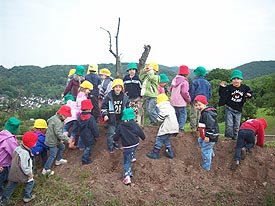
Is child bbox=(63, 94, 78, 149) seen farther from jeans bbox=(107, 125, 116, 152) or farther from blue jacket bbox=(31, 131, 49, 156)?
jeans bbox=(107, 125, 116, 152)

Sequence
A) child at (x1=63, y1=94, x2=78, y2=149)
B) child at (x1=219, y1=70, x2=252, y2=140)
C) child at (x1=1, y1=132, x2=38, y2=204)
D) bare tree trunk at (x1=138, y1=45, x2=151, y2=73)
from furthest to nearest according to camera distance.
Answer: bare tree trunk at (x1=138, y1=45, x2=151, y2=73), child at (x1=63, y1=94, x2=78, y2=149), child at (x1=219, y1=70, x2=252, y2=140), child at (x1=1, y1=132, x2=38, y2=204)

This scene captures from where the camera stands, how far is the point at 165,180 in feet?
19.0

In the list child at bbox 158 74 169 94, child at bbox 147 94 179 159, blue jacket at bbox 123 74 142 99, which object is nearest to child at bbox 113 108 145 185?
child at bbox 147 94 179 159

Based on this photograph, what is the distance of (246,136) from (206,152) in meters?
0.96

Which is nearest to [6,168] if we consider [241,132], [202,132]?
[202,132]

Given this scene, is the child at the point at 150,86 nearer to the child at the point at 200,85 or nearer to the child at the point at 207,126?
the child at the point at 200,85

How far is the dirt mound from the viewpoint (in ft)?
17.4

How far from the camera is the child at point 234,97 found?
21.8 feet

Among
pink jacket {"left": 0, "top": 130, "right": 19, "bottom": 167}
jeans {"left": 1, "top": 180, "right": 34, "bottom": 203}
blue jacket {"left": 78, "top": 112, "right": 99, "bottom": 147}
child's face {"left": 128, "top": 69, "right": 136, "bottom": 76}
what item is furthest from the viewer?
child's face {"left": 128, "top": 69, "right": 136, "bottom": 76}

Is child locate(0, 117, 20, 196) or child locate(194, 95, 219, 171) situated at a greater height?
child locate(194, 95, 219, 171)

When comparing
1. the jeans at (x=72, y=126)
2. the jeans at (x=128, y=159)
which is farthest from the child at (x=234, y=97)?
the jeans at (x=72, y=126)

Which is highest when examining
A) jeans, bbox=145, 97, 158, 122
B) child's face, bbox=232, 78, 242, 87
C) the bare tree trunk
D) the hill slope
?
the bare tree trunk

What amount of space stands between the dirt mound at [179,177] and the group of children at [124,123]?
0.21 metres

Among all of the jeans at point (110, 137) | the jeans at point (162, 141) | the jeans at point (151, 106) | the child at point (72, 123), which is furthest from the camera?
the jeans at point (151, 106)
